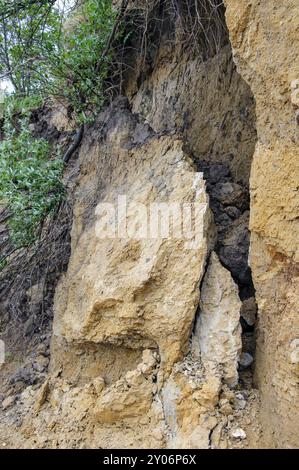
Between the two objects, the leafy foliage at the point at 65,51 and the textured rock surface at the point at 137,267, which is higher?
the leafy foliage at the point at 65,51

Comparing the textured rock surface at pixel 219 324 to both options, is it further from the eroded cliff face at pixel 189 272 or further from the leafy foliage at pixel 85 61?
the leafy foliage at pixel 85 61

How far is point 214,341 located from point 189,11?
2.23 meters

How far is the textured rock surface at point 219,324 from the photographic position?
194cm

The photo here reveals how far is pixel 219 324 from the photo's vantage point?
2.00m

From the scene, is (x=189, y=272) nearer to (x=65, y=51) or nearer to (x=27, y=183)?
(x=27, y=183)

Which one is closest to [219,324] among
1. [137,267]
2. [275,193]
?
[137,267]

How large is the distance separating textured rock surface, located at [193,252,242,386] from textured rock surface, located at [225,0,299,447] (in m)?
0.14

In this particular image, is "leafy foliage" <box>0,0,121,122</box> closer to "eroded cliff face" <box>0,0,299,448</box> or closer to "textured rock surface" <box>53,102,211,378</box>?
"eroded cliff face" <box>0,0,299,448</box>

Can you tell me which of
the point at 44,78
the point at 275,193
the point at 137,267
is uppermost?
the point at 44,78

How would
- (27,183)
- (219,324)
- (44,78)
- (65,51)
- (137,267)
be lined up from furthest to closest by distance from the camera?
(44,78), (65,51), (27,183), (137,267), (219,324)

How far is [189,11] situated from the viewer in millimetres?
2711

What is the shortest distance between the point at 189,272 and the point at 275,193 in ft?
2.01

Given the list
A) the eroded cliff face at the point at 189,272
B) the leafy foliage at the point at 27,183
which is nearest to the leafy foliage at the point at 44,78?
the leafy foliage at the point at 27,183
